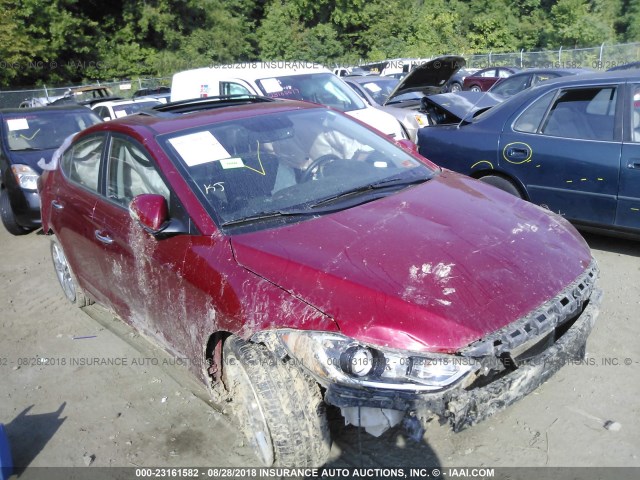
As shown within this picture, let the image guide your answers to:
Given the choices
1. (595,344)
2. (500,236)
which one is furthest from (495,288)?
(595,344)

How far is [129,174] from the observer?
3500 millimetres

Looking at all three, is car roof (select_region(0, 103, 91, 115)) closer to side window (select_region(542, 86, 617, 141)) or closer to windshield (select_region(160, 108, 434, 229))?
windshield (select_region(160, 108, 434, 229))

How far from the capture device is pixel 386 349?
88.7 inches

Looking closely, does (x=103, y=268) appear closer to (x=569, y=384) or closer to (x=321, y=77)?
(x=569, y=384)

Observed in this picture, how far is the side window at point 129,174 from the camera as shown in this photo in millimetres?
3229

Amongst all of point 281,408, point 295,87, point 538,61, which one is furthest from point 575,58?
point 281,408

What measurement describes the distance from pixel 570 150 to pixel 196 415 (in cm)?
368

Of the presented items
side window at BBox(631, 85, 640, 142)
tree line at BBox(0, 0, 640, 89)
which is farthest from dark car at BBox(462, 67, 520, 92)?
tree line at BBox(0, 0, 640, 89)

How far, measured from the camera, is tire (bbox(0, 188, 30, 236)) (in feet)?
24.2

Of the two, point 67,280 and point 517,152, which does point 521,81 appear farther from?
point 67,280

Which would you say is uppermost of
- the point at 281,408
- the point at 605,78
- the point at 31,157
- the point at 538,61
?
the point at 605,78

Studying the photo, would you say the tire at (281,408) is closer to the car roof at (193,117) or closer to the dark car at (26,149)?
the car roof at (193,117)

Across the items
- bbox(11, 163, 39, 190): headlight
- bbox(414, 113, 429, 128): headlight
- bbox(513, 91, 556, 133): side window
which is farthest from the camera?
bbox(414, 113, 429, 128): headlight

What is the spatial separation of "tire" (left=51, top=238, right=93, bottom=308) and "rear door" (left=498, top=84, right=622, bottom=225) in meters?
3.88
